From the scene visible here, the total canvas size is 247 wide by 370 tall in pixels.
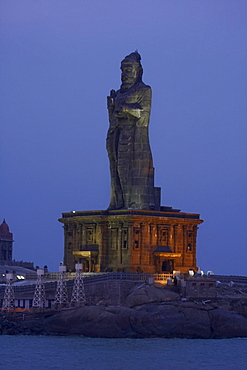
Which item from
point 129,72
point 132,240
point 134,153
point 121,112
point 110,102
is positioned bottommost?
point 132,240

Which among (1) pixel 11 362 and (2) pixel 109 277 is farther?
(2) pixel 109 277

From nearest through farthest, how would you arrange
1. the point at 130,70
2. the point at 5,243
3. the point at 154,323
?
the point at 154,323 → the point at 130,70 → the point at 5,243

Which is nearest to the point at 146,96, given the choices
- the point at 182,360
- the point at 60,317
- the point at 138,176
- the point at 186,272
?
the point at 138,176

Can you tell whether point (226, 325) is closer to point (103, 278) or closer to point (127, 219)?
point (103, 278)

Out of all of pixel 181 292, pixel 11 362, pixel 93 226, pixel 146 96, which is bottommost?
pixel 11 362

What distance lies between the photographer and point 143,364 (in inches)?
2840

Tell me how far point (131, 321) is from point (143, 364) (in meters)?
11.5

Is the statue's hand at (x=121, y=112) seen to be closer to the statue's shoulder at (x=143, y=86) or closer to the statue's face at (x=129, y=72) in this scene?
the statue's shoulder at (x=143, y=86)

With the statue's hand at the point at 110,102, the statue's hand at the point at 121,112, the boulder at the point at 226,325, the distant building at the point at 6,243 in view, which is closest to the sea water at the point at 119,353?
the boulder at the point at 226,325

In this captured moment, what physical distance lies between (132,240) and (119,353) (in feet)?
77.1

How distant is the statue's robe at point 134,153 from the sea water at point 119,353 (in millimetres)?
21515

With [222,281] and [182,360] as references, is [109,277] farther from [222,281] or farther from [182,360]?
[182,360]

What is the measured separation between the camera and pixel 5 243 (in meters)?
156

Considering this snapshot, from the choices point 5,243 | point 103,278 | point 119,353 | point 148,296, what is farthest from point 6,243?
point 119,353
